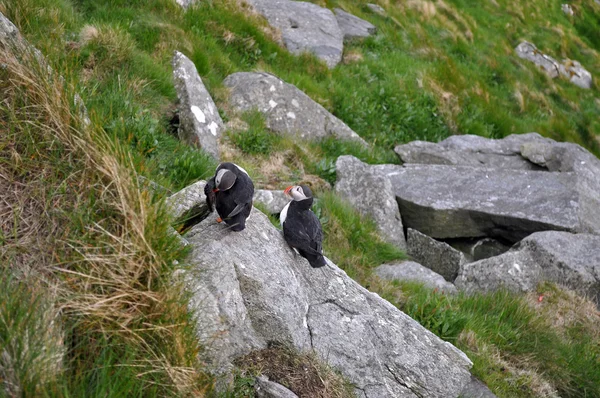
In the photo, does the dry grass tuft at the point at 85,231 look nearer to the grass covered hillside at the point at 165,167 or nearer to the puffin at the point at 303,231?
the grass covered hillside at the point at 165,167

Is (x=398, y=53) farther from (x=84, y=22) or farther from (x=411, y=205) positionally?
(x=84, y=22)

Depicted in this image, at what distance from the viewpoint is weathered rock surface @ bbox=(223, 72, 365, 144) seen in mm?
8844

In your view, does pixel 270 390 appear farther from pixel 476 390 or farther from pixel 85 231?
pixel 476 390

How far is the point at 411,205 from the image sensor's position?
8.52m

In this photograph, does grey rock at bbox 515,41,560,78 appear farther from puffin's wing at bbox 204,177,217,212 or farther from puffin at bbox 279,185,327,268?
puffin's wing at bbox 204,177,217,212

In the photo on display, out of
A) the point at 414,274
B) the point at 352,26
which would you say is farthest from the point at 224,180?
the point at 352,26

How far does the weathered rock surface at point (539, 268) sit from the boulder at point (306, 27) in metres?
5.54

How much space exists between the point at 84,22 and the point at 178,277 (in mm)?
5681

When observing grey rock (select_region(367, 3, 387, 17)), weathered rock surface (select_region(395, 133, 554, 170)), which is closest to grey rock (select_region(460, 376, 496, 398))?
weathered rock surface (select_region(395, 133, 554, 170))

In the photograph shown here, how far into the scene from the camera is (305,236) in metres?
4.82

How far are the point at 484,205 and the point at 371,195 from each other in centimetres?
171

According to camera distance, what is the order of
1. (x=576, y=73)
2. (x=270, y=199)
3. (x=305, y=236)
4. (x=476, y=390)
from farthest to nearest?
(x=576, y=73), (x=270, y=199), (x=476, y=390), (x=305, y=236)

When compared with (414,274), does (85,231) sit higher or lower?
higher

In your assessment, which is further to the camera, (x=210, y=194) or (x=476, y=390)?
(x=476, y=390)
